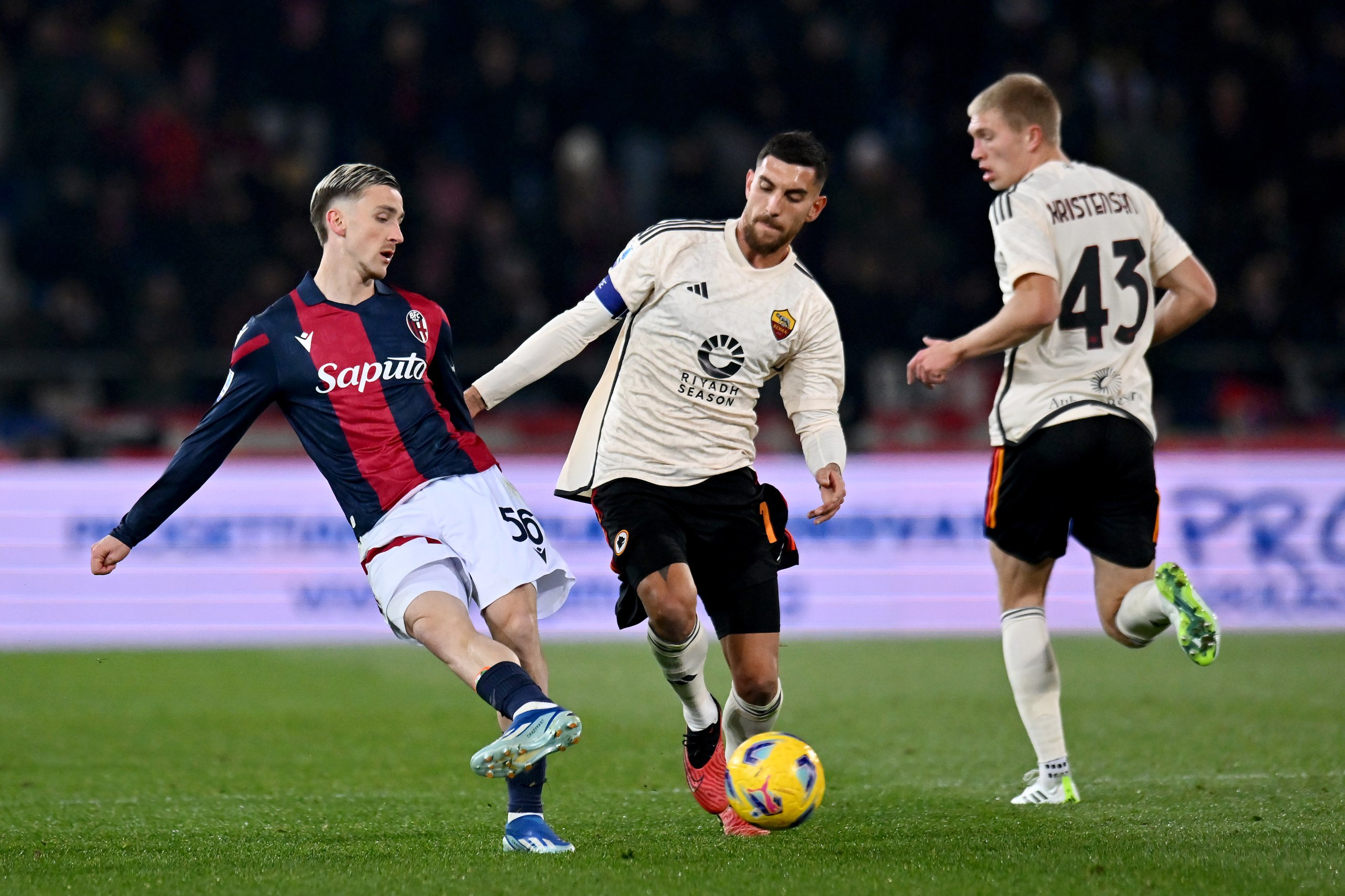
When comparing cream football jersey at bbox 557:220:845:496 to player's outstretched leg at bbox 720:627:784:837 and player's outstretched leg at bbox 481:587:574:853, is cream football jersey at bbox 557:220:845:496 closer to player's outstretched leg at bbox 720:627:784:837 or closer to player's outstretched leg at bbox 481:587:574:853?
player's outstretched leg at bbox 720:627:784:837

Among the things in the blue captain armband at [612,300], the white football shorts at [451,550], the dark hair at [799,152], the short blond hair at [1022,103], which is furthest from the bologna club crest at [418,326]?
the short blond hair at [1022,103]

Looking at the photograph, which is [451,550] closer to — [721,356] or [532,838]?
[532,838]

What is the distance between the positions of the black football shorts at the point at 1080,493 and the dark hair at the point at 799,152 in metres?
1.17

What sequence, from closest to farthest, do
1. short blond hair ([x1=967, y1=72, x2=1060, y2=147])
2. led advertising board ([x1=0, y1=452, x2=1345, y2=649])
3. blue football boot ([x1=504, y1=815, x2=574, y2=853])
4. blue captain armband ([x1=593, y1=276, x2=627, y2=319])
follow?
blue football boot ([x1=504, y1=815, x2=574, y2=853])
blue captain armband ([x1=593, y1=276, x2=627, y2=319])
short blond hair ([x1=967, y1=72, x2=1060, y2=147])
led advertising board ([x1=0, y1=452, x2=1345, y2=649])

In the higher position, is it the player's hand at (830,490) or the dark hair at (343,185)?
the dark hair at (343,185)

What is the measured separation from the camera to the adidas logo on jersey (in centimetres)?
447

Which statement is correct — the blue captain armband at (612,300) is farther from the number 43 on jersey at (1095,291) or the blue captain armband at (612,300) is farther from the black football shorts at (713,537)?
the number 43 on jersey at (1095,291)

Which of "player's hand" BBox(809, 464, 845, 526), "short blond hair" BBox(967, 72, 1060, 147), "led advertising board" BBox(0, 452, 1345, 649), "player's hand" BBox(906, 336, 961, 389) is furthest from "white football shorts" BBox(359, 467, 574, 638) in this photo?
"led advertising board" BBox(0, 452, 1345, 649)

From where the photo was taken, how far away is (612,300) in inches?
197

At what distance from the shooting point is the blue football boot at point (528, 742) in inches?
147

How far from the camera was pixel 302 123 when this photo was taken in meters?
14.2

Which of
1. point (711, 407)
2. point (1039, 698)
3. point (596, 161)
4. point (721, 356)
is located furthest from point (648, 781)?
point (596, 161)

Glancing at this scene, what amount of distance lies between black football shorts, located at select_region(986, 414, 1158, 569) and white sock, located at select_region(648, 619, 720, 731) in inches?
43.7

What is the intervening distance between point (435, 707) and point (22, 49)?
30.7 feet
